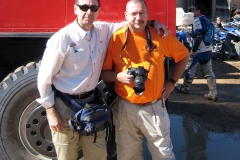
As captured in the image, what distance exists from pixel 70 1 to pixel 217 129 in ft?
10.7

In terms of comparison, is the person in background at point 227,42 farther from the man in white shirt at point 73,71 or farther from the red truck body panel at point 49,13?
the man in white shirt at point 73,71

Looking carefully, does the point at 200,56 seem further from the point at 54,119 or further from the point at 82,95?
the point at 54,119

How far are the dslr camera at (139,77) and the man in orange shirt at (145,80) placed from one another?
0.04ft

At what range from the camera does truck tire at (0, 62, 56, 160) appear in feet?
11.8

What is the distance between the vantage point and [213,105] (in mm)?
6867

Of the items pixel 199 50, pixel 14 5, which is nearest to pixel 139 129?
pixel 14 5

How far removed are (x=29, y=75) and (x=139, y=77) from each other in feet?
4.29

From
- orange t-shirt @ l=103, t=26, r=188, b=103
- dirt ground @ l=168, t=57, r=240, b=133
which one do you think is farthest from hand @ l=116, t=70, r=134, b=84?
dirt ground @ l=168, t=57, r=240, b=133

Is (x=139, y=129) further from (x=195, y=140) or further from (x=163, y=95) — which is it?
(x=195, y=140)

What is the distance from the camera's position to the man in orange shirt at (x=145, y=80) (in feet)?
10.2

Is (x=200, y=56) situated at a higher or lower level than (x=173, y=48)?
lower

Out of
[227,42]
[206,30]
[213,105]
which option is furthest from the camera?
[227,42]

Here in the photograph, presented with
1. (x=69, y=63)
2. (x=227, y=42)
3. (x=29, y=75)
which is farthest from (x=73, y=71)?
(x=227, y=42)

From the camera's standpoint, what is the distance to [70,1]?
143 inches
